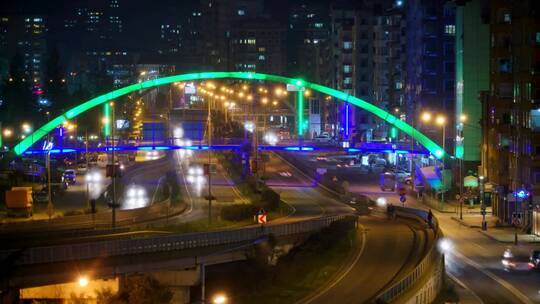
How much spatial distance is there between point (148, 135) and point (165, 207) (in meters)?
57.4

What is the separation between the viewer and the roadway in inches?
1451

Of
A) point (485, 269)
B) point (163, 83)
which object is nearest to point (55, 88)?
point (163, 83)

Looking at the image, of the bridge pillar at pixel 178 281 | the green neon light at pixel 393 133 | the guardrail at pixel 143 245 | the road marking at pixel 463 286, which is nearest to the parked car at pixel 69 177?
the green neon light at pixel 393 133

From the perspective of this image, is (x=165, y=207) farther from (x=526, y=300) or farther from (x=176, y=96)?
(x=176, y=96)

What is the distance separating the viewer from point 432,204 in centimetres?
7294

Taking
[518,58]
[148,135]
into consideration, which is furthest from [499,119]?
[148,135]

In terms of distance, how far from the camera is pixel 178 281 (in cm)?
3909

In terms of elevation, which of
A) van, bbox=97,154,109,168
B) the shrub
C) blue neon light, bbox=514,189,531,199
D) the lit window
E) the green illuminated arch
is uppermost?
the lit window

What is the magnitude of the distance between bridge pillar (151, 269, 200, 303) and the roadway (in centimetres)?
1199

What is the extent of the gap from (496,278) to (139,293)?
Result: 52.9 feet

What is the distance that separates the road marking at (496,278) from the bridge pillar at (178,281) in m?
13.4

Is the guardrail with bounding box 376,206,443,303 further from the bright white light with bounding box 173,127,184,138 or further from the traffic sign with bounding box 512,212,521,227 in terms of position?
the bright white light with bounding box 173,127,184,138

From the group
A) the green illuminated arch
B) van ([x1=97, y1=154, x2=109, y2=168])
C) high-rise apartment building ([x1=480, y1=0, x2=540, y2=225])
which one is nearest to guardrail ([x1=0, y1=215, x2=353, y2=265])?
high-rise apartment building ([x1=480, y1=0, x2=540, y2=225])

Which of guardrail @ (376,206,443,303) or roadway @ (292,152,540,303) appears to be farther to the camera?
roadway @ (292,152,540,303)
